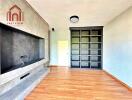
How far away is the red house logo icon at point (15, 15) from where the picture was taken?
2979 millimetres

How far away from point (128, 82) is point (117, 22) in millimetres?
2427

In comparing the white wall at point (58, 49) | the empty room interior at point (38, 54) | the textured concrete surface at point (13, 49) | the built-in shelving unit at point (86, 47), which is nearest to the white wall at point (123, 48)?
the empty room interior at point (38, 54)

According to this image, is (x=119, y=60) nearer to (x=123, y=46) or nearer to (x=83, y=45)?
(x=123, y=46)

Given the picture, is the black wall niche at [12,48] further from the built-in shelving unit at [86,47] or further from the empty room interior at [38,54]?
the built-in shelving unit at [86,47]

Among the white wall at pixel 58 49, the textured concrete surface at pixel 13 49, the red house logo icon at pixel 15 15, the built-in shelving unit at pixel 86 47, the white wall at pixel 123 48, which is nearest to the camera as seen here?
the red house logo icon at pixel 15 15

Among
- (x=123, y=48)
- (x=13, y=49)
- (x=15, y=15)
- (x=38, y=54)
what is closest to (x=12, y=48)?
(x=13, y=49)

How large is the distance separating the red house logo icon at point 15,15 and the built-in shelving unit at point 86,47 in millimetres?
4704

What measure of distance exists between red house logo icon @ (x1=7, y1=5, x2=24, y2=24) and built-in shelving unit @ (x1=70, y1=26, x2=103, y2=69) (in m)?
4.70

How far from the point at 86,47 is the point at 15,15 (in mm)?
5603

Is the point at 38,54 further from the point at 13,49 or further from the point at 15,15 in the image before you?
the point at 15,15

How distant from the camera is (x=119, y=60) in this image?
4914 mm

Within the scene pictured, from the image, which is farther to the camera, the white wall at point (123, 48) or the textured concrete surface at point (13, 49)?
the white wall at point (123, 48)

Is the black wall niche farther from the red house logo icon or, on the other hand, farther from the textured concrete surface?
the red house logo icon

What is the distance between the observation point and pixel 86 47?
8.16m
